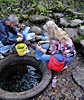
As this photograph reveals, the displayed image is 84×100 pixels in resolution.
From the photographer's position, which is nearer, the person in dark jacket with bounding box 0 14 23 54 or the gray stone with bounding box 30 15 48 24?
the person in dark jacket with bounding box 0 14 23 54

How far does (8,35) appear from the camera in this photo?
482cm

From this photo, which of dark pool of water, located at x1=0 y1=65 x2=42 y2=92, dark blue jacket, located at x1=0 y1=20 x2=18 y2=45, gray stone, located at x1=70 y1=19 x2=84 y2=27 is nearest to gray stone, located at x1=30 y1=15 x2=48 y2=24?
gray stone, located at x1=70 y1=19 x2=84 y2=27

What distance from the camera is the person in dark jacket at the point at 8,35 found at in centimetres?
465

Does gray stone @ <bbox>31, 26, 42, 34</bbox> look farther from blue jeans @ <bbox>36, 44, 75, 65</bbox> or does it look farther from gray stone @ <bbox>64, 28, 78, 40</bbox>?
blue jeans @ <bbox>36, 44, 75, 65</bbox>

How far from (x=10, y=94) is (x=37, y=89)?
1.61ft

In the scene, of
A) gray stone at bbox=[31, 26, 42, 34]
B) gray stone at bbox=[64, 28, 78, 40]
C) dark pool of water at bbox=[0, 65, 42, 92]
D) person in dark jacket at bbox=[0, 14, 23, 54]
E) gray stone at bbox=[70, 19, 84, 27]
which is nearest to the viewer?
dark pool of water at bbox=[0, 65, 42, 92]

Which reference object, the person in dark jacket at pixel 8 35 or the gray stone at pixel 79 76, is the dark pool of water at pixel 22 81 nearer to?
the person in dark jacket at pixel 8 35

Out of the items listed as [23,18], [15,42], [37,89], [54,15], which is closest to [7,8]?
[23,18]

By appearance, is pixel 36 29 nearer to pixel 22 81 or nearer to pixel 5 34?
pixel 5 34

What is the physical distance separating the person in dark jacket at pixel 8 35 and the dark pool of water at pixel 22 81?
1.97 ft

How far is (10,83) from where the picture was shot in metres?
4.61

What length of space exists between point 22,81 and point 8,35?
1035 millimetres

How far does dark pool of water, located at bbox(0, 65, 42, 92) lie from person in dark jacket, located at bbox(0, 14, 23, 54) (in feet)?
1.97

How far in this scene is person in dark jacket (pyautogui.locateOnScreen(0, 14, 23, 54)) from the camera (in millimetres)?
4652
